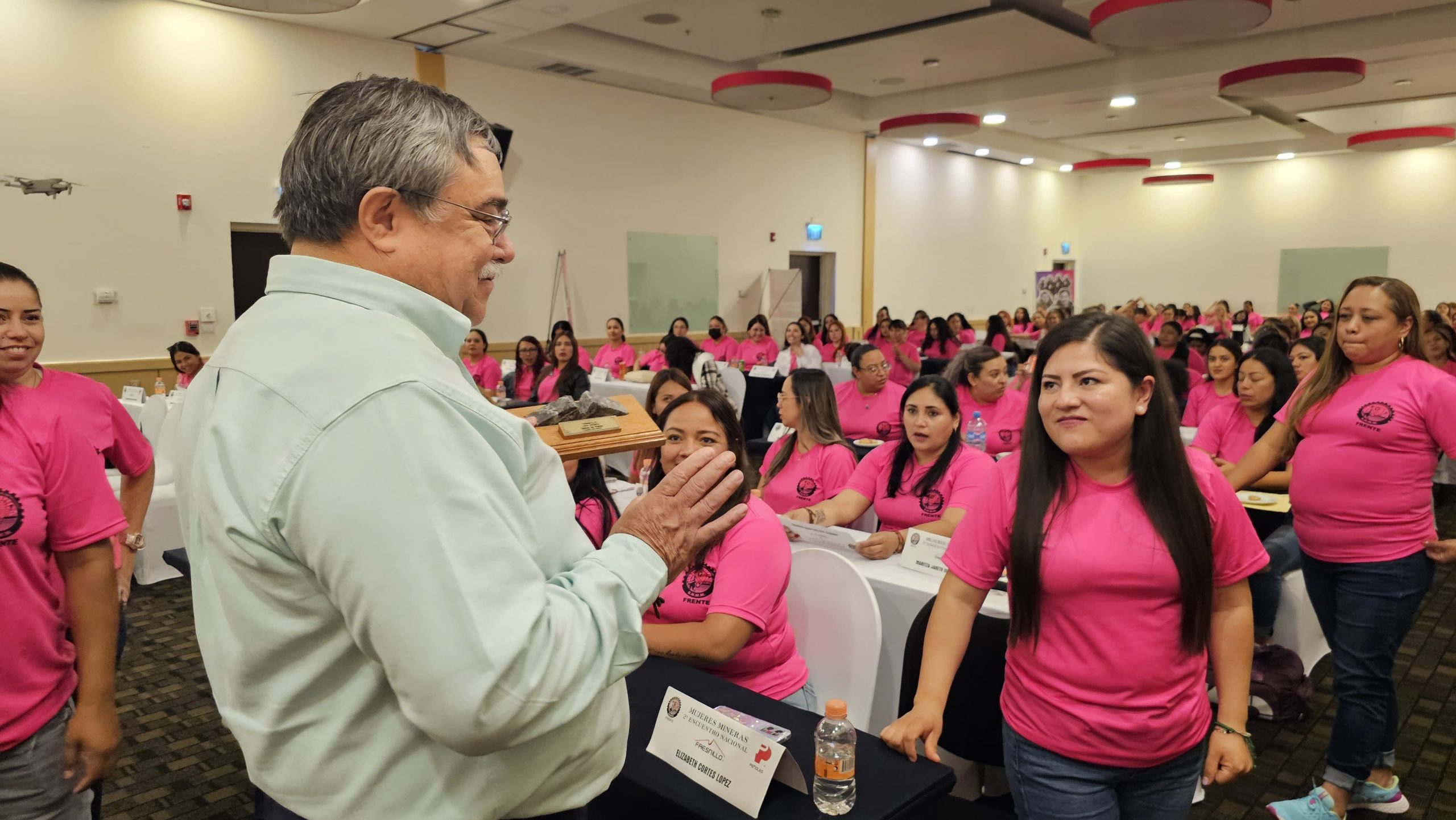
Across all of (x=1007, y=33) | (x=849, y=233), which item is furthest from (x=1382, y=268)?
(x=1007, y=33)

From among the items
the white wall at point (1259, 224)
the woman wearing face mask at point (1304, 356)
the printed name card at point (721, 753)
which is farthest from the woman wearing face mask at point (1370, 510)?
the white wall at point (1259, 224)

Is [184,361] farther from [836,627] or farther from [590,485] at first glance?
[836,627]

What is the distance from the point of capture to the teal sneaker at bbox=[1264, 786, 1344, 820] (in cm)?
252

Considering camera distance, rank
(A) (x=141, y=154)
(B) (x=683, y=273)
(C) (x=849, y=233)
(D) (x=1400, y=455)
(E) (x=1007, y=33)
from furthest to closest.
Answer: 1. (C) (x=849, y=233)
2. (B) (x=683, y=273)
3. (E) (x=1007, y=33)
4. (A) (x=141, y=154)
5. (D) (x=1400, y=455)

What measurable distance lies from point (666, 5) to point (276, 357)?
27.6 feet

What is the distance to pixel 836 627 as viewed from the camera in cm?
232

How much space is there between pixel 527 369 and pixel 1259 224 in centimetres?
1648

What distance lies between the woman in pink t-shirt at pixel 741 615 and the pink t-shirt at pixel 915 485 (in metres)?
1.16

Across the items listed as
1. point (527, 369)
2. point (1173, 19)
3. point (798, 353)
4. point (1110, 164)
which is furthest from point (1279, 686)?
point (1110, 164)

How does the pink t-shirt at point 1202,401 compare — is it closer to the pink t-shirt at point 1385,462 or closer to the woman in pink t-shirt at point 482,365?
the pink t-shirt at point 1385,462

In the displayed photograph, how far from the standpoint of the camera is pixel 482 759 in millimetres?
886

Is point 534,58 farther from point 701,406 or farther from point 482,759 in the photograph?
point 482,759

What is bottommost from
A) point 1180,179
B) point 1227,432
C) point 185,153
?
point 1227,432

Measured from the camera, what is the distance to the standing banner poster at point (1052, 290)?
1861cm
